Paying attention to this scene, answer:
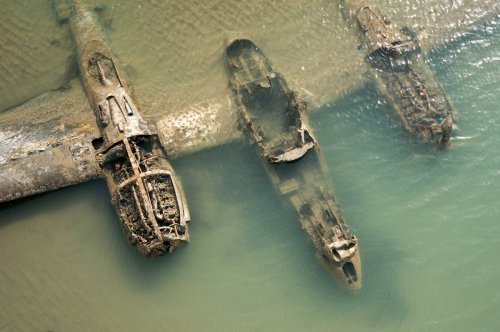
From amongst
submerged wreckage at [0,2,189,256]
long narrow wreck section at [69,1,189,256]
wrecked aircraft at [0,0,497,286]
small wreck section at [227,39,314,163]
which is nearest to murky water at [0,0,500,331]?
wrecked aircraft at [0,0,497,286]

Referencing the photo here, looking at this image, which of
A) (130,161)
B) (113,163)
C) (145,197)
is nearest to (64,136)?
(113,163)

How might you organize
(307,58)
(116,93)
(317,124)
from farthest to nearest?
(307,58) < (317,124) < (116,93)

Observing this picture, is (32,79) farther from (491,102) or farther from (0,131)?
(491,102)

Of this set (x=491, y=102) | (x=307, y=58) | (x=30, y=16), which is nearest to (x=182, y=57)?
(x=307, y=58)

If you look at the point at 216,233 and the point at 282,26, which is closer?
the point at 216,233

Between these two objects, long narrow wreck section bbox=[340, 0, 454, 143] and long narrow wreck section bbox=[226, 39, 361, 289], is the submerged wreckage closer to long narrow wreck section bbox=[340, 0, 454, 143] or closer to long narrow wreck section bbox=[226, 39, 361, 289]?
long narrow wreck section bbox=[226, 39, 361, 289]

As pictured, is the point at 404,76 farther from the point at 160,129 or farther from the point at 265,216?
the point at 160,129
